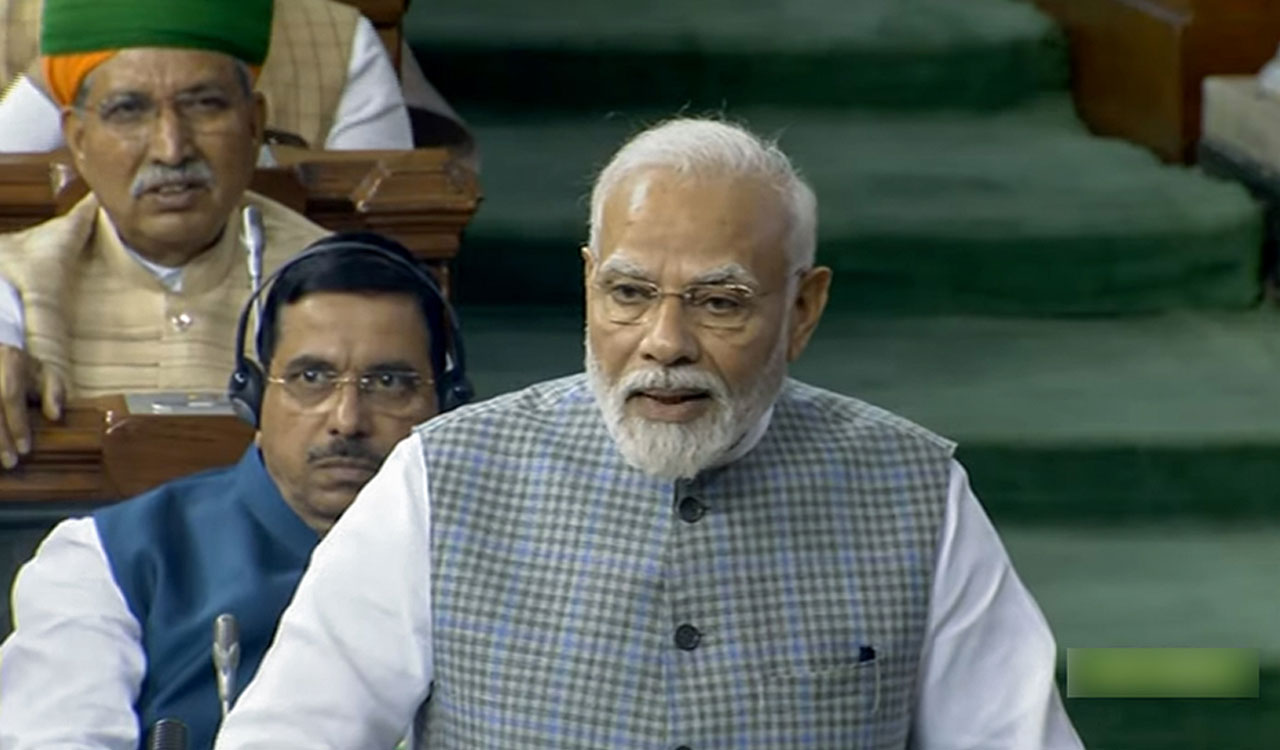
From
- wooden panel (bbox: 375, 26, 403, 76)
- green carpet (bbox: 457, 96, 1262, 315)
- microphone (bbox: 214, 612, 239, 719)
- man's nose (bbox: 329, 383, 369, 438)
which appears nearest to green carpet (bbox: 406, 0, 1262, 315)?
green carpet (bbox: 457, 96, 1262, 315)

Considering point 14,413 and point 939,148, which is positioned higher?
point 14,413

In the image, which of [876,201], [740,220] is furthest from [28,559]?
[876,201]

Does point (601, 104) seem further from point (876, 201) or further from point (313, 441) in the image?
point (313, 441)

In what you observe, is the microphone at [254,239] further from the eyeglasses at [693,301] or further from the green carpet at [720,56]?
the green carpet at [720,56]

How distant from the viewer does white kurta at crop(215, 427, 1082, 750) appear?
11.3ft

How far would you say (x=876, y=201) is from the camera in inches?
272

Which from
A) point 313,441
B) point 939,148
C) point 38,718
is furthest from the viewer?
point 939,148

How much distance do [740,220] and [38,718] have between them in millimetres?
1225

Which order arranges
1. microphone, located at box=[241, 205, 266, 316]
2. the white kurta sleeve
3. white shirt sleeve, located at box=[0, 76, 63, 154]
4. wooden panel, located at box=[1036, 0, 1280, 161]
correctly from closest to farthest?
the white kurta sleeve → microphone, located at box=[241, 205, 266, 316] → white shirt sleeve, located at box=[0, 76, 63, 154] → wooden panel, located at box=[1036, 0, 1280, 161]

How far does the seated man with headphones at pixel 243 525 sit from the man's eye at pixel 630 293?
2.92ft

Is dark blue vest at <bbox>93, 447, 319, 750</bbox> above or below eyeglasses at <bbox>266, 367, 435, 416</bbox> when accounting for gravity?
below

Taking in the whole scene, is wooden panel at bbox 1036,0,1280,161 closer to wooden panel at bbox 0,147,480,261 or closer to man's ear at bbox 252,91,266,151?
wooden panel at bbox 0,147,480,261

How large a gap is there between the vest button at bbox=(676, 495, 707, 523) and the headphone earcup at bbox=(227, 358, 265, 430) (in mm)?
1046

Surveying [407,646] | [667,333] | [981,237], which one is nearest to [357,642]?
[407,646]
